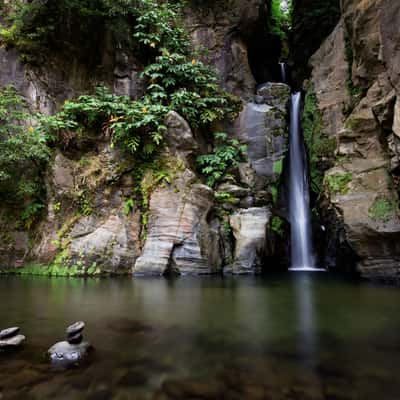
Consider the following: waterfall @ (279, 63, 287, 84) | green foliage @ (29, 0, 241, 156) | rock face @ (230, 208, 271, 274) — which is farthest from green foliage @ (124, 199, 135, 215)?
waterfall @ (279, 63, 287, 84)

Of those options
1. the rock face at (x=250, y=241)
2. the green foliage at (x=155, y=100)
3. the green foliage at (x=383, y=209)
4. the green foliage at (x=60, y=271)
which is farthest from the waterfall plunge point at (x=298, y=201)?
the green foliage at (x=60, y=271)

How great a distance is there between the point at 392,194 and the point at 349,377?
21.4 ft

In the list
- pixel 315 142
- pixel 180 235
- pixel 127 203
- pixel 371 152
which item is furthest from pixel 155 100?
pixel 371 152

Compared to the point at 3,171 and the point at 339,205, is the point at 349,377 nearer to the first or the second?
the point at 339,205

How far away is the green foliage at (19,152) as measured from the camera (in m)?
8.85

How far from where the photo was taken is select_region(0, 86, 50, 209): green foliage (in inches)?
348

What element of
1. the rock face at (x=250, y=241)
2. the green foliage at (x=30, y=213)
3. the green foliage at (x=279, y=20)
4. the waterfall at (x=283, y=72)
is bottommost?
the rock face at (x=250, y=241)

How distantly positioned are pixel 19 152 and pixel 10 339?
7.42 metres

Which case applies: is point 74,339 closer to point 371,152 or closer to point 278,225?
point 371,152

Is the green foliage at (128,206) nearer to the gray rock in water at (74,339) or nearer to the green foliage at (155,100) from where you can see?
the green foliage at (155,100)

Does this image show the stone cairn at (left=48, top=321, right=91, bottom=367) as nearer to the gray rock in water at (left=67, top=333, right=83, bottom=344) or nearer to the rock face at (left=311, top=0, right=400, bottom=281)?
the gray rock in water at (left=67, top=333, right=83, bottom=344)

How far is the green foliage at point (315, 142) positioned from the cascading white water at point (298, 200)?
0.36m

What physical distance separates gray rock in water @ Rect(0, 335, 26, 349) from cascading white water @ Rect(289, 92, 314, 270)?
9.84 meters

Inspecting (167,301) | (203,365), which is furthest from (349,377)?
(167,301)
